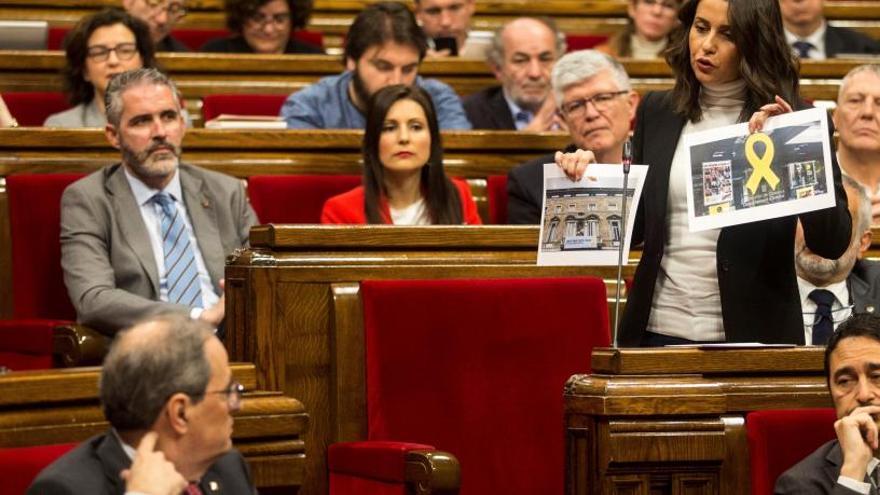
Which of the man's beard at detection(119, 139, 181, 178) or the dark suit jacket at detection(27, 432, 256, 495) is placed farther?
the man's beard at detection(119, 139, 181, 178)

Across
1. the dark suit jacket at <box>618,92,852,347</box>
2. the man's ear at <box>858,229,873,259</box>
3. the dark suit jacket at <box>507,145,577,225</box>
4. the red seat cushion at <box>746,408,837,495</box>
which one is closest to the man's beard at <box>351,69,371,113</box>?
the dark suit jacket at <box>507,145,577,225</box>

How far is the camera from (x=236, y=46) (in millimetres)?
3795

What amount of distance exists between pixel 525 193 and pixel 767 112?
3.23 ft

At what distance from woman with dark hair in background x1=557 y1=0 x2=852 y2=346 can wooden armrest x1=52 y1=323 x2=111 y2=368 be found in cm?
71

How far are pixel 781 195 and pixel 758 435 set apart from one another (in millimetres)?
292

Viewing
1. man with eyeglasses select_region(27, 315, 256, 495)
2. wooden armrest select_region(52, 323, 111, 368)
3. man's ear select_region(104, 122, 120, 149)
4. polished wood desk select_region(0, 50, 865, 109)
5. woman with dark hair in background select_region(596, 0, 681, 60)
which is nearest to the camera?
man with eyeglasses select_region(27, 315, 256, 495)

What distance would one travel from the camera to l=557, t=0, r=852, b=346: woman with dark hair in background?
1.86 metres

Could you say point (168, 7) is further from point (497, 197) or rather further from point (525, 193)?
point (525, 193)

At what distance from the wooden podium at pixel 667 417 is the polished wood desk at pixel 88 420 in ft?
0.97

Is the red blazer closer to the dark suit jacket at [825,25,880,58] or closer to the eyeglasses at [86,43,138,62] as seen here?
the eyeglasses at [86,43,138,62]

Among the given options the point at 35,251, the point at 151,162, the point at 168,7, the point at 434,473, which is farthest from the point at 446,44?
the point at 434,473

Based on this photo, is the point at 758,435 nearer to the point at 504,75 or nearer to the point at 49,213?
the point at 49,213

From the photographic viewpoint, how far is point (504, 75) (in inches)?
141

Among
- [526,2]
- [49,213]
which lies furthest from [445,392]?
[526,2]
